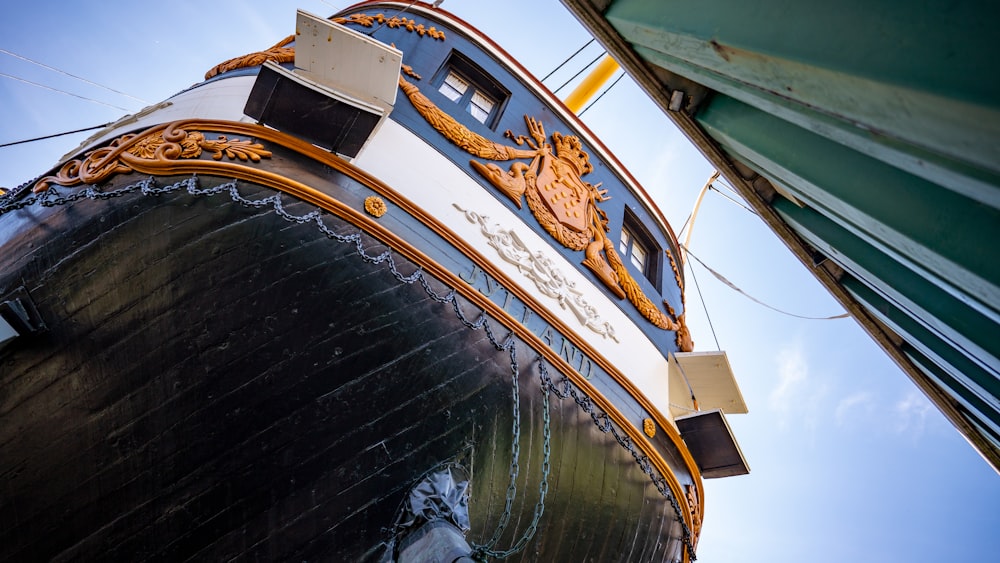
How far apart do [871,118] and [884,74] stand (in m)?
0.12

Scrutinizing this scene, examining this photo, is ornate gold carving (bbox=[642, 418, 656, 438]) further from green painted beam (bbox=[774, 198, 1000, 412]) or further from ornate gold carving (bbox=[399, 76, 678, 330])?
green painted beam (bbox=[774, 198, 1000, 412])

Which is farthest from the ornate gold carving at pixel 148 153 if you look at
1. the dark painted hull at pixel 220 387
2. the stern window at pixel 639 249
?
the stern window at pixel 639 249

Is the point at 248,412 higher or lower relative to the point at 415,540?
higher

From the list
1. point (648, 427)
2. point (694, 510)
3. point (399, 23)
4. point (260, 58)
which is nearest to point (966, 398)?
point (648, 427)

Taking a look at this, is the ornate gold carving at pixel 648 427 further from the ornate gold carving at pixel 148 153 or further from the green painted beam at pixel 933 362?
the ornate gold carving at pixel 148 153

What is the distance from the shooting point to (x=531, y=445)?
4.57 metres

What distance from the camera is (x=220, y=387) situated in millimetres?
4008

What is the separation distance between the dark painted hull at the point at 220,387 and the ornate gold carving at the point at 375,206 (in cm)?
30

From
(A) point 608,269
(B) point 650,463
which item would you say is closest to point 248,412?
(B) point 650,463

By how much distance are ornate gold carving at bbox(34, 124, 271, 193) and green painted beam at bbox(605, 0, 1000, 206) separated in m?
3.74

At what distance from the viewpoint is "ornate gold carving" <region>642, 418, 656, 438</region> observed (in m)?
5.60

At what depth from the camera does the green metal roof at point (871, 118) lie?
1.32 m

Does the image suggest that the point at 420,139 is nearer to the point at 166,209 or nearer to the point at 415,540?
the point at 166,209

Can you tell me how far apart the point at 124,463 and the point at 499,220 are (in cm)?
376
